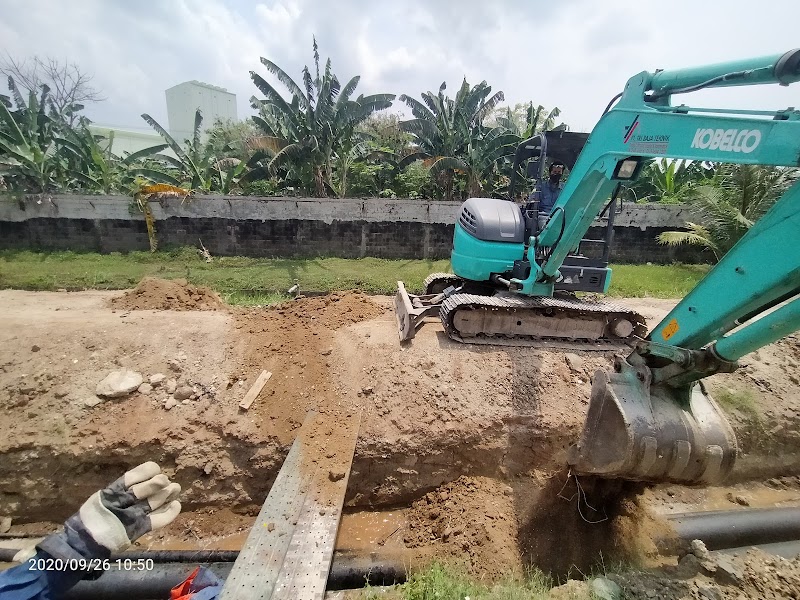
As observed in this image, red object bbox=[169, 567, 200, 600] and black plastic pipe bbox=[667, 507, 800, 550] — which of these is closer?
red object bbox=[169, 567, 200, 600]

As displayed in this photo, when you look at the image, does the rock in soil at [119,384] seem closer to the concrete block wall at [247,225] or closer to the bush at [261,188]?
the concrete block wall at [247,225]

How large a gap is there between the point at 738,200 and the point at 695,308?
1185cm

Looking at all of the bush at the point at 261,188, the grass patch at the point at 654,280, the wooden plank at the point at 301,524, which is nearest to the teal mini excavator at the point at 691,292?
the wooden plank at the point at 301,524

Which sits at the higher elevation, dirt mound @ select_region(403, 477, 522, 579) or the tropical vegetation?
the tropical vegetation

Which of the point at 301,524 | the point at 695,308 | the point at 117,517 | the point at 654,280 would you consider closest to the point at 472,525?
the point at 301,524

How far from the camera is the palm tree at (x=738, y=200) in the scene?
11430mm

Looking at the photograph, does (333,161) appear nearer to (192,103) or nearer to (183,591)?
(183,591)

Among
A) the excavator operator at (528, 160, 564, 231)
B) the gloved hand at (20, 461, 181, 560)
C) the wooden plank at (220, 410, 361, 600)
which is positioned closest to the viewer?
the gloved hand at (20, 461, 181, 560)

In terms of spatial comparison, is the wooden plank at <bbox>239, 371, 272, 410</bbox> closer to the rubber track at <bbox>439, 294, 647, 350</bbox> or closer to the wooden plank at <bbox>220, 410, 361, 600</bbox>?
the wooden plank at <bbox>220, 410, 361, 600</bbox>

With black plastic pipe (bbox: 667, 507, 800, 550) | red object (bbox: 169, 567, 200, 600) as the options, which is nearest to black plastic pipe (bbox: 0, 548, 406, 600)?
red object (bbox: 169, 567, 200, 600)

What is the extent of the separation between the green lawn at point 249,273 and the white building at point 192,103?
41.7 metres

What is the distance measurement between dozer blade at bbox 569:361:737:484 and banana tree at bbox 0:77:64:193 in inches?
699

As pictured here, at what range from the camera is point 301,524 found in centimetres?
337

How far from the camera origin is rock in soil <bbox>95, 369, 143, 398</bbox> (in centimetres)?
480
